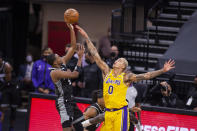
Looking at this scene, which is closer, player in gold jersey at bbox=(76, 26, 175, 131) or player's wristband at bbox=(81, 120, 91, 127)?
player in gold jersey at bbox=(76, 26, 175, 131)

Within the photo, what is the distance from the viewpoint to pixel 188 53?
13.7 meters

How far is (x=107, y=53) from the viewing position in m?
15.4

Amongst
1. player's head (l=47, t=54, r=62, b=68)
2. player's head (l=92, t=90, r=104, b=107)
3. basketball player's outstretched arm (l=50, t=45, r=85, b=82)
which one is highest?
player's head (l=47, t=54, r=62, b=68)

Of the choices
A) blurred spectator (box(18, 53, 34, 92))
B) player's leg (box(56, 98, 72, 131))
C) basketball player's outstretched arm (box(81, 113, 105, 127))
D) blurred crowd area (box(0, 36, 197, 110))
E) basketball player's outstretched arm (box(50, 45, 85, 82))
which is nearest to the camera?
basketball player's outstretched arm (box(50, 45, 85, 82))


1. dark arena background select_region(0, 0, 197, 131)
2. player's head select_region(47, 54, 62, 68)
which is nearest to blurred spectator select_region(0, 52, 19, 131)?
dark arena background select_region(0, 0, 197, 131)

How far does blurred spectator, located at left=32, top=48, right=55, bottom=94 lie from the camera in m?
13.6

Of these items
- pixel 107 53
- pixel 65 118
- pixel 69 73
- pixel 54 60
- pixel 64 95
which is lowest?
pixel 65 118

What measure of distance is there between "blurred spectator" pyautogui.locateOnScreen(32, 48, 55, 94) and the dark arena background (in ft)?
0.09

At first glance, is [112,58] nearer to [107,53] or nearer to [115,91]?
[107,53]

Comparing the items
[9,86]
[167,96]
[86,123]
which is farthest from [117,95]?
[9,86]

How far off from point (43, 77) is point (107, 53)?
2513mm

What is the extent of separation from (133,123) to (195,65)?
11.4 feet

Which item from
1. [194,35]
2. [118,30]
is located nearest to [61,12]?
[118,30]

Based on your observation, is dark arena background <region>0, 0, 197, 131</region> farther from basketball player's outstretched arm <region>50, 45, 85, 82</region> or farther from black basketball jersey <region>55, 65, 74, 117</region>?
basketball player's outstretched arm <region>50, 45, 85, 82</region>
